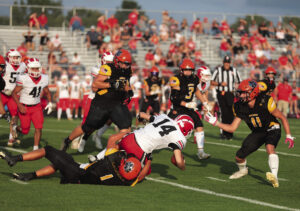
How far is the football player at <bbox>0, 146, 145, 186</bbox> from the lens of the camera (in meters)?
6.73

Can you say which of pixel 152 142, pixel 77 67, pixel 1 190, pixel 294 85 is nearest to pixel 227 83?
pixel 152 142

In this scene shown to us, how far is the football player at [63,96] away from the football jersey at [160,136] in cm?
1259

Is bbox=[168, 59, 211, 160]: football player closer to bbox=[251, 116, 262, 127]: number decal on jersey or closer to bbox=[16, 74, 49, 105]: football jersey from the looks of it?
bbox=[251, 116, 262, 127]: number decal on jersey

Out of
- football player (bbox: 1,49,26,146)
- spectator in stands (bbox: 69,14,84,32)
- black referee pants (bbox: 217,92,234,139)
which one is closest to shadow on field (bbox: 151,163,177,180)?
football player (bbox: 1,49,26,146)

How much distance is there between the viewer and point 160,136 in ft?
23.1

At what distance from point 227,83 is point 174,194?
696 centimetres

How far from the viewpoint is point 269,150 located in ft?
25.6

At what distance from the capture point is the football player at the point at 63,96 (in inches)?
771

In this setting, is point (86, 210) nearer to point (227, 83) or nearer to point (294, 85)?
point (227, 83)

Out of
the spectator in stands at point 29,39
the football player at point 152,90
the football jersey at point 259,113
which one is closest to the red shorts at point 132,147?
the football jersey at point 259,113

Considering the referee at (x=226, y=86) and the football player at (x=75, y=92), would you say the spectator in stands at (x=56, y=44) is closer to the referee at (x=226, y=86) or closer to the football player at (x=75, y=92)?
the football player at (x=75, y=92)

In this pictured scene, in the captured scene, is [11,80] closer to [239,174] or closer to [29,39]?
[239,174]

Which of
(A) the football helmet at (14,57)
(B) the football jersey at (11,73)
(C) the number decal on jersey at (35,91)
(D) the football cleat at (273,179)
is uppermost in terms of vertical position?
(A) the football helmet at (14,57)

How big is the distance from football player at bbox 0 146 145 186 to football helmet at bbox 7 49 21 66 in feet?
15.6
